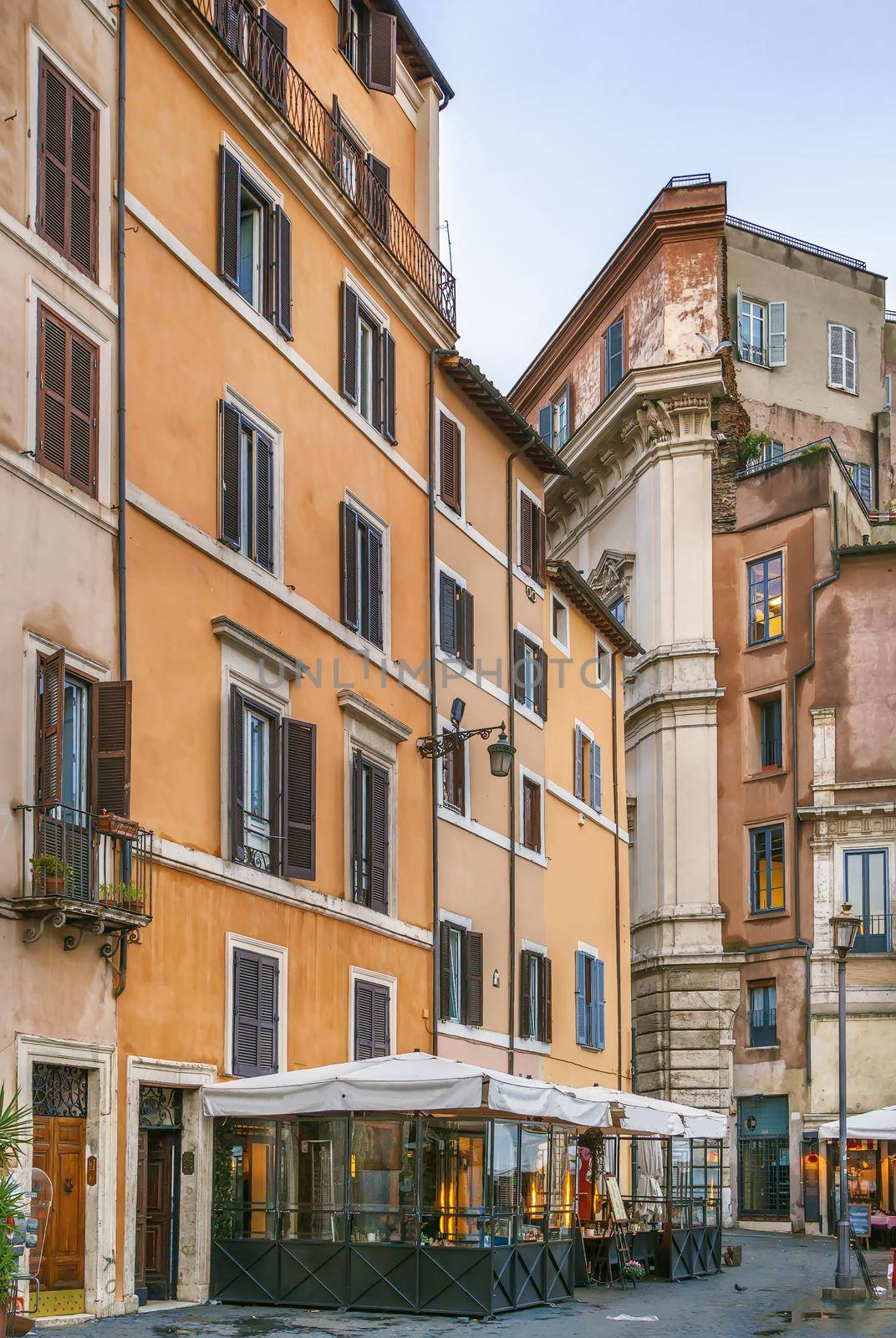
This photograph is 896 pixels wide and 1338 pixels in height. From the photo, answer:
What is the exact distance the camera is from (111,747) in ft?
59.8

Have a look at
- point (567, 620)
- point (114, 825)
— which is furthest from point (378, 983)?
point (567, 620)

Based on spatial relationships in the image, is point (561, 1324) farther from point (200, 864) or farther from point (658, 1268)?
point (658, 1268)

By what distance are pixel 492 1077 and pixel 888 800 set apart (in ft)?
86.7

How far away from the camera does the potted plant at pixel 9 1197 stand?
13305mm

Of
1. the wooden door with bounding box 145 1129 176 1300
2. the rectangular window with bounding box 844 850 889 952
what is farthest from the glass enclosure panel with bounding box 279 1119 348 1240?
the rectangular window with bounding box 844 850 889 952

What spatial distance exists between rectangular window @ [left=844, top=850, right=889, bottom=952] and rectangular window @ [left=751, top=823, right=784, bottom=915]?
1.79 metres

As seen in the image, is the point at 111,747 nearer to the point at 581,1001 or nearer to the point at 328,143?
the point at 328,143

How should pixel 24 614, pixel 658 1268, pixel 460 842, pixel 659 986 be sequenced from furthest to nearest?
pixel 659 986 < pixel 460 842 < pixel 658 1268 < pixel 24 614

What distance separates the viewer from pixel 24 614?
17484 millimetres

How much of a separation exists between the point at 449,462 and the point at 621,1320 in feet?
46.5

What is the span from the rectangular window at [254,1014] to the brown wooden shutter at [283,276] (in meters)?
7.96

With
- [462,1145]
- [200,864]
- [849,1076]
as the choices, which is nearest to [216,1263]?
[462,1145]

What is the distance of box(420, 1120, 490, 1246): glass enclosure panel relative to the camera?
63.8 ft

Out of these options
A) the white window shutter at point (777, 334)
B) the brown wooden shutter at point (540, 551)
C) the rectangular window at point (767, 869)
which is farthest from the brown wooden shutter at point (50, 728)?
the white window shutter at point (777, 334)
